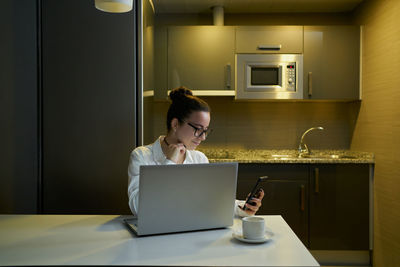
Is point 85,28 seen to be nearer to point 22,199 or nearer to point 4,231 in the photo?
point 22,199

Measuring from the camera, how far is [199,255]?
43.1 inches

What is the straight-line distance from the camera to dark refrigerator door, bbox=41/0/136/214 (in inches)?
95.1

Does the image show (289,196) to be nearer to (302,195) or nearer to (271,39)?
(302,195)

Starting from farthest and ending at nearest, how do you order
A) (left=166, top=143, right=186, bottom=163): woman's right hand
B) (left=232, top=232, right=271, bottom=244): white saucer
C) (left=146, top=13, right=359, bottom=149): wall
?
(left=146, top=13, right=359, bottom=149): wall < (left=166, top=143, right=186, bottom=163): woman's right hand < (left=232, top=232, right=271, bottom=244): white saucer

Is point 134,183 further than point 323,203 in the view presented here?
No

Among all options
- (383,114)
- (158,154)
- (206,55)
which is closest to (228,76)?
(206,55)

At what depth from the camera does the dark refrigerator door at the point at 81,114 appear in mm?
2416

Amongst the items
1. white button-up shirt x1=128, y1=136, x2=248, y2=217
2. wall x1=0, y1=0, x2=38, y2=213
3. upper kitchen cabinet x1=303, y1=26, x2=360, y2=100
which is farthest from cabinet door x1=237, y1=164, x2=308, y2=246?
wall x1=0, y1=0, x2=38, y2=213

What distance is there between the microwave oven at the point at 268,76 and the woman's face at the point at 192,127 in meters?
1.49

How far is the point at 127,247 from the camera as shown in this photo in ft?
3.81

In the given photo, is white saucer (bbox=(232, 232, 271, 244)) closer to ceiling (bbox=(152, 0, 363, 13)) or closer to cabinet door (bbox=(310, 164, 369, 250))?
cabinet door (bbox=(310, 164, 369, 250))

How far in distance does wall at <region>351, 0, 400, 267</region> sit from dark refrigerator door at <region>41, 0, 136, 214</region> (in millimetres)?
2000

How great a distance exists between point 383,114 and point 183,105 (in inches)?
Answer: 73.7

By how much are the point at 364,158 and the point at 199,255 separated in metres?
2.50
